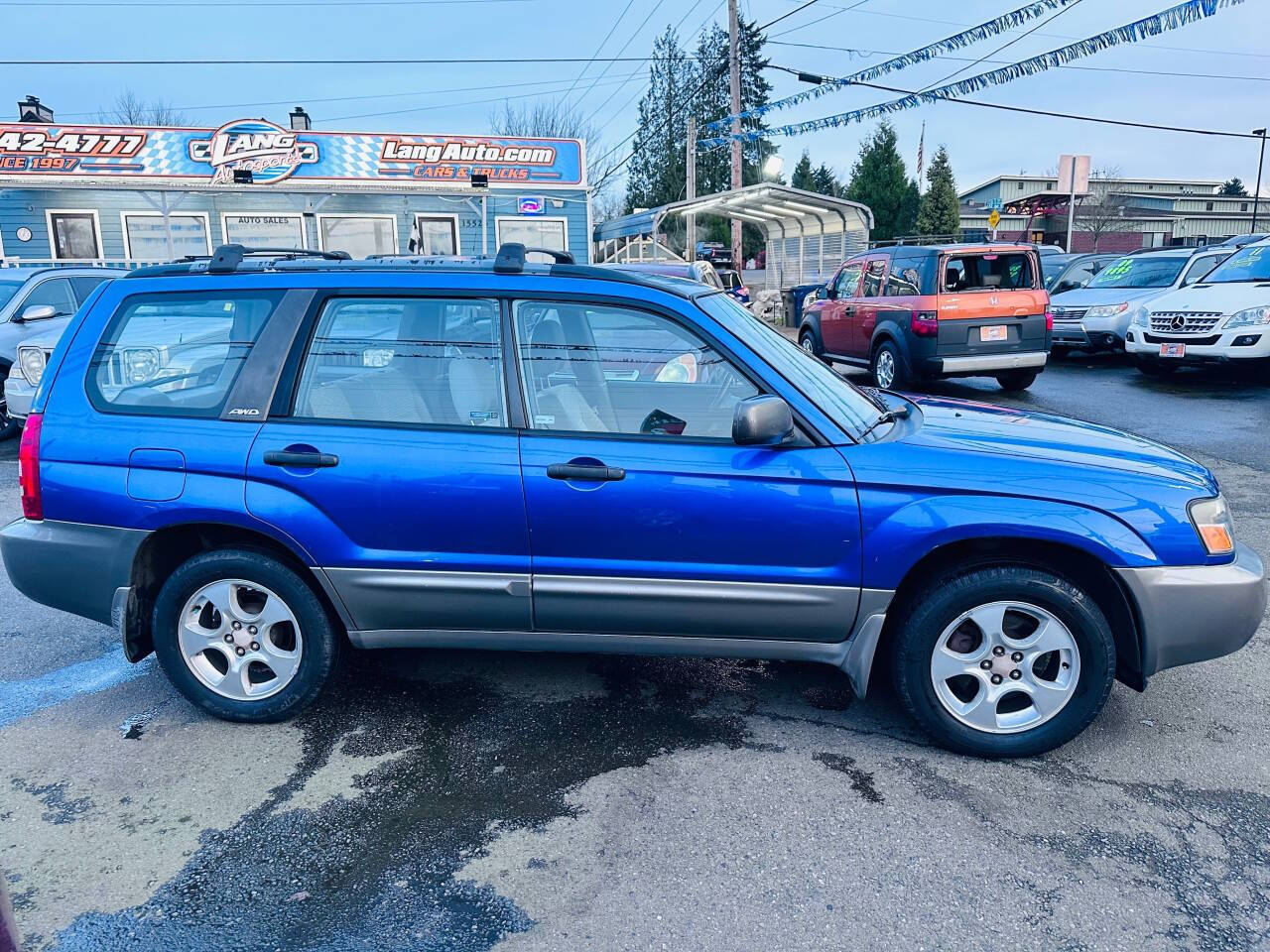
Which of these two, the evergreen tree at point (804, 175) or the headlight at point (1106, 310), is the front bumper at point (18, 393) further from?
the evergreen tree at point (804, 175)

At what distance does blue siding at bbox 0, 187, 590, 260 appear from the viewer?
1961 centimetres

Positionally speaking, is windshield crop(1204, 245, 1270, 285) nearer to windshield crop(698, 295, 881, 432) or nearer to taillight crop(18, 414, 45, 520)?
windshield crop(698, 295, 881, 432)

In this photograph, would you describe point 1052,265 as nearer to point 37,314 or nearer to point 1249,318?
point 1249,318

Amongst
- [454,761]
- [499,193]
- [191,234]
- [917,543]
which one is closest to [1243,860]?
[917,543]

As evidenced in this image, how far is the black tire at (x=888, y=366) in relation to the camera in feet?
37.7

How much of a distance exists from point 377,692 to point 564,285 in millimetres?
1842

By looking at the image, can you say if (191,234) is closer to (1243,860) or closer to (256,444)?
(256,444)

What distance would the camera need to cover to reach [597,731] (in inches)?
140

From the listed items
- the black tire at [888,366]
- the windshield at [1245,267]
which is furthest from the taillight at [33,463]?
the windshield at [1245,267]

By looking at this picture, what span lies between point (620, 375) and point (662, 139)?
190 feet

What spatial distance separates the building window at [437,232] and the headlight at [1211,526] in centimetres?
1945

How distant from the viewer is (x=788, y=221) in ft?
83.7

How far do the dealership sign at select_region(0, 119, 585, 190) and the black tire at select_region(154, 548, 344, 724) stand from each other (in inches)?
639

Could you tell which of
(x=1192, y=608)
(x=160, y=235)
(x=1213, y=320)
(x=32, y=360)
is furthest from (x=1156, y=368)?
(x=160, y=235)
